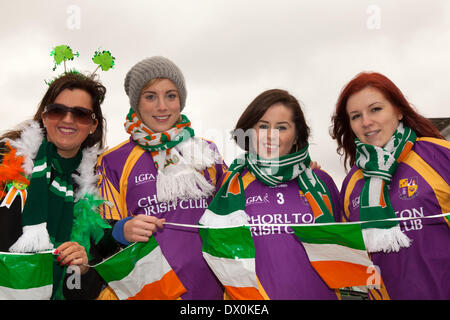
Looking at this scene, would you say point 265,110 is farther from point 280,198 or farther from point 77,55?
point 77,55

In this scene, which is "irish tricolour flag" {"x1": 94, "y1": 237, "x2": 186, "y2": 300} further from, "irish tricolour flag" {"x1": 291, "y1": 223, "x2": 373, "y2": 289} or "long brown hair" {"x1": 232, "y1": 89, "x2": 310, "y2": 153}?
"long brown hair" {"x1": 232, "y1": 89, "x2": 310, "y2": 153}

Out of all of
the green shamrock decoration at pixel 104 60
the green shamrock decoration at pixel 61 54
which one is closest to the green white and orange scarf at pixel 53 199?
the green shamrock decoration at pixel 61 54

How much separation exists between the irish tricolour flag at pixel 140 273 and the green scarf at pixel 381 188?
A: 61.8 inches

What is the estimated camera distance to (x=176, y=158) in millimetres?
3629

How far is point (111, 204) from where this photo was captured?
3.41m

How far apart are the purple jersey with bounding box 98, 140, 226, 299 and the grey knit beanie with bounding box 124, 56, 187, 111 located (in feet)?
1.63

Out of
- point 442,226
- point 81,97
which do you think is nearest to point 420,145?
point 442,226

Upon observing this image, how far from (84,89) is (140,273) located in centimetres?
168

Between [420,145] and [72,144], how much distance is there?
2871 millimetres

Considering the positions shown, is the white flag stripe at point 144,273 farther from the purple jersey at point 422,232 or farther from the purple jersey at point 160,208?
the purple jersey at point 422,232

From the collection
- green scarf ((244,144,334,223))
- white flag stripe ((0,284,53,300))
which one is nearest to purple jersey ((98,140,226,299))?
green scarf ((244,144,334,223))

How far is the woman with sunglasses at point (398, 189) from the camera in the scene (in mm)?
2961

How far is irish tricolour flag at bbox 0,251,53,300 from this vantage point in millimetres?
2959
